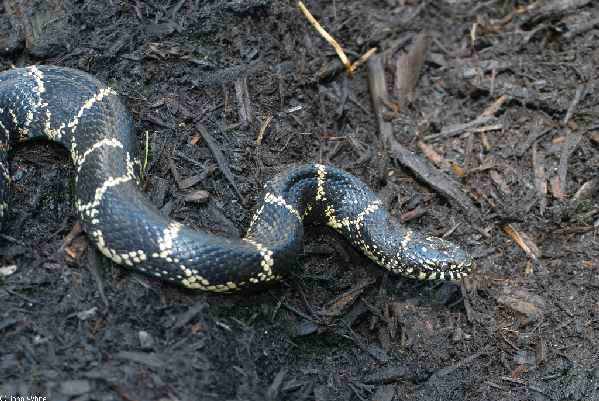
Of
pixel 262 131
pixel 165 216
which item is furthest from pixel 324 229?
pixel 165 216

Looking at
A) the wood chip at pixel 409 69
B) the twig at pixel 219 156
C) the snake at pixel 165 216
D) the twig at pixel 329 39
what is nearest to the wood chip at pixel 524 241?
the snake at pixel 165 216

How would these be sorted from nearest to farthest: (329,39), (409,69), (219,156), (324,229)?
(219,156) → (324,229) → (329,39) → (409,69)

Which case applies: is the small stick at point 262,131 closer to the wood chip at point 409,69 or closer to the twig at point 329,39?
the twig at point 329,39

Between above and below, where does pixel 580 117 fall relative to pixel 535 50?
below

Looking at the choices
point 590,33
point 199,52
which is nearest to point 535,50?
point 590,33

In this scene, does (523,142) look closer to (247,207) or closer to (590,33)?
(590,33)

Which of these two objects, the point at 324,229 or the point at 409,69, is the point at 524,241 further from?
the point at 409,69

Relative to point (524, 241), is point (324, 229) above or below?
above
